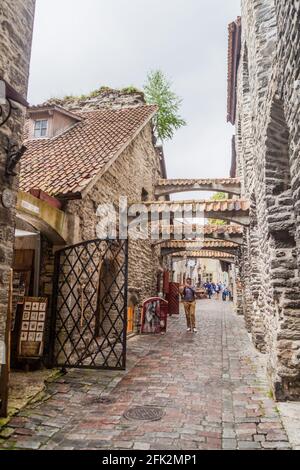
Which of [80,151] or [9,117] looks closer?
[9,117]

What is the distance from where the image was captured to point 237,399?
4910mm

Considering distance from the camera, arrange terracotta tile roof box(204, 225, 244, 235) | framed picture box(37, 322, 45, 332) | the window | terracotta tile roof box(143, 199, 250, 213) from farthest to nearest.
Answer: terracotta tile roof box(204, 225, 244, 235) < the window < terracotta tile roof box(143, 199, 250, 213) < framed picture box(37, 322, 45, 332)

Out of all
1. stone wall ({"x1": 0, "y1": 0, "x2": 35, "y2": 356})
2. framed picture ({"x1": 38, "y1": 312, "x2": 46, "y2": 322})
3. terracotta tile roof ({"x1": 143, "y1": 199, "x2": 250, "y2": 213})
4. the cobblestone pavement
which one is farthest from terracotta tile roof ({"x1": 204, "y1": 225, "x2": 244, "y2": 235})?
stone wall ({"x1": 0, "y1": 0, "x2": 35, "y2": 356})

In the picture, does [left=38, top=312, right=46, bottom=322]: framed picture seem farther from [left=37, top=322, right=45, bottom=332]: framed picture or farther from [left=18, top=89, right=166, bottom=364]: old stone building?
[left=18, top=89, right=166, bottom=364]: old stone building

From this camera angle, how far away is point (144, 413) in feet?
14.3

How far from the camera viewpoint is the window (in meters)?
10.9

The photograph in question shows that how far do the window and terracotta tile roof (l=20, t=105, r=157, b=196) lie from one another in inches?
13.5

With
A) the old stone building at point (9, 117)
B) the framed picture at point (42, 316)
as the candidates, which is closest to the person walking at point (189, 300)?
the framed picture at point (42, 316)

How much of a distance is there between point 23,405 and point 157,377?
2.38 m

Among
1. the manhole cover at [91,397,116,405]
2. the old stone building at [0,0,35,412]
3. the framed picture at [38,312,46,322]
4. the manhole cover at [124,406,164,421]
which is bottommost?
the manhole cover at [91,397,116,405]

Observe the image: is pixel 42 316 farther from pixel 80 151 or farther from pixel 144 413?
pixel 80 151

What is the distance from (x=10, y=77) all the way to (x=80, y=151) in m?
4.79

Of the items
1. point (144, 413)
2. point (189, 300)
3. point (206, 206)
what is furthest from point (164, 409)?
point (206, 206)
